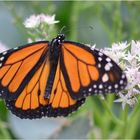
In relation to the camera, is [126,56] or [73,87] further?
[126,56]

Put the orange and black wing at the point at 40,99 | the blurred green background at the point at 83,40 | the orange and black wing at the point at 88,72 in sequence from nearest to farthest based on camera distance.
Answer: the orange and black wing at the point at 88,72 → the orange and black wing at the point at 40,99 → the blurred green background at the point at 83,40

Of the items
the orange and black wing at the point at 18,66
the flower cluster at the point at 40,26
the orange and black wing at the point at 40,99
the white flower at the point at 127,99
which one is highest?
the flower cluster at the point at 40,26

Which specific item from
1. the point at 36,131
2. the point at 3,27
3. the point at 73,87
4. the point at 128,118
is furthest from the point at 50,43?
the point at 3,27

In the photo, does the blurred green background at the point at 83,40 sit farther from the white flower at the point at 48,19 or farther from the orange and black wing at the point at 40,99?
the orange and black wing at the point at 40,99

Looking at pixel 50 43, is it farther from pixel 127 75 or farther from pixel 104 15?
pixel 104 15

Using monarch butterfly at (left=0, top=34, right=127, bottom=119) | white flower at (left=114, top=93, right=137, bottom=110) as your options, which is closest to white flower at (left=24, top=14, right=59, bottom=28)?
monarch butterfly at (left=0, top=34, right=127, bottom=119)

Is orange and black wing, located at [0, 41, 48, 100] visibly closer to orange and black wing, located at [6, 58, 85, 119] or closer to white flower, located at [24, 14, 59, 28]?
orange and black wing, located at [6, 58, 85, 119]

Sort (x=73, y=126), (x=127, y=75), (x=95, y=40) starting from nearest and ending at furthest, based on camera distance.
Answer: (x=127, y=75) < (x=73, y=126) < (x=95, y=40)

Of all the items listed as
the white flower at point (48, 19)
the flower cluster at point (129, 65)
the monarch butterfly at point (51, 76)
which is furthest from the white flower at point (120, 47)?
the white flower at point (48, 19)
